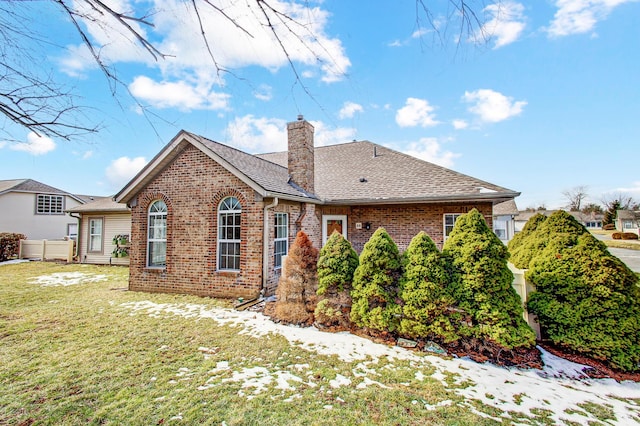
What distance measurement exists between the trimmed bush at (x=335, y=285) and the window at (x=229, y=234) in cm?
312

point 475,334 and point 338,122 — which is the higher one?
point 338,122

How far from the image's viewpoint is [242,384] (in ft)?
11.7

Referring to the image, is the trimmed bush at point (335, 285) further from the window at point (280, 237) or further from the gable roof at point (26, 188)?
the gable roof at point (26, 188)

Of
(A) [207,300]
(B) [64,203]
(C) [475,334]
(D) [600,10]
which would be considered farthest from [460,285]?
(B) [64,203]

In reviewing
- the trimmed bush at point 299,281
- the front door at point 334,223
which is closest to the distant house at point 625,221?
the front door at point 334,223

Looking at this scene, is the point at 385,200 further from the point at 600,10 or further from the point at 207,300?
the point at 600,10

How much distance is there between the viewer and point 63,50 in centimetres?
203

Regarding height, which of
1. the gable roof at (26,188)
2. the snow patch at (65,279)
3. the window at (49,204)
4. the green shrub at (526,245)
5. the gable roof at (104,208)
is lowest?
the snow patch at (65,279)

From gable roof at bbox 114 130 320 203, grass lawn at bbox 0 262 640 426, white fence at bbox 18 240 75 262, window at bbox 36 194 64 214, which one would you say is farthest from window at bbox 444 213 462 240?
window at bbox 36 194 64 214

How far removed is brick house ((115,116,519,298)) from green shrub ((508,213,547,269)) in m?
1.59

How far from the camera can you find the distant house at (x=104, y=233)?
14328mm

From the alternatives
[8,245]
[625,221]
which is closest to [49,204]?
[8,245]

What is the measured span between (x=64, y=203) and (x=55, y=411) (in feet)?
88.4

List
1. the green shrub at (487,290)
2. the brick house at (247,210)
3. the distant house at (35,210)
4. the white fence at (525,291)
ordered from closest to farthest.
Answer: the green shrub at (487,290) < the white fence at (525,291) < the brick house at (247,210) < the distant house at (35,210)
